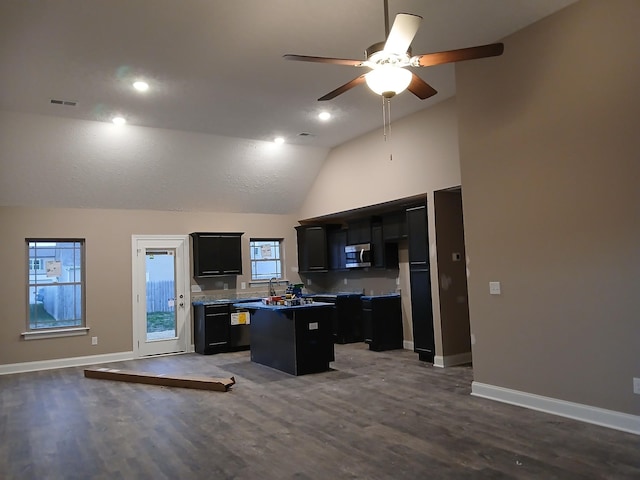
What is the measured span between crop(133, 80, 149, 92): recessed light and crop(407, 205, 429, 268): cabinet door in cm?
384

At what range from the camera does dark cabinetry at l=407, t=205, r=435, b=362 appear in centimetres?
657

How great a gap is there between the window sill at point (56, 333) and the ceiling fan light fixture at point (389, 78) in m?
6.55

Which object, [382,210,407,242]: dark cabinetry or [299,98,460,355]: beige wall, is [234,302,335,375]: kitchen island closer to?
[299,98,460,355]: beige wall

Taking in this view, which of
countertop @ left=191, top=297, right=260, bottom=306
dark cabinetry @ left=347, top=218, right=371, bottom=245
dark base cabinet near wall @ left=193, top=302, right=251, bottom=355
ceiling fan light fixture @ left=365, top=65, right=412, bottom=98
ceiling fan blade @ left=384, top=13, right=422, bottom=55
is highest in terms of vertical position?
ceiling fan blade @ left=384, top=13, right=422, bottom=55

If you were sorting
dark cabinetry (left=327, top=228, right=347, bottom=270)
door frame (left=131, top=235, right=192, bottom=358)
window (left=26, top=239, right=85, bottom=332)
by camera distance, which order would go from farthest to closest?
1. dark cabinetry (left=327, top=228, right=347, bottom=270)
2. door frame (left=131, top=235, right=192, bottom=358)
3. window (left=26, top=239, right=85, bottom=332)

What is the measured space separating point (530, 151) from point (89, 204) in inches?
260

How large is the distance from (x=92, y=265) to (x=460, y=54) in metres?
6.76

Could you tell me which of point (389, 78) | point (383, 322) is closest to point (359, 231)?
point (383, 322)

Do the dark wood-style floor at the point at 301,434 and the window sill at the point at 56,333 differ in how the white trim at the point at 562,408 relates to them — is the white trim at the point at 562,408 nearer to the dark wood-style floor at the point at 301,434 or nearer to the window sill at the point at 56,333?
the dark wood-style floor at the point at 301,434

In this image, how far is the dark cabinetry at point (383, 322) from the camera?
7.73 metres

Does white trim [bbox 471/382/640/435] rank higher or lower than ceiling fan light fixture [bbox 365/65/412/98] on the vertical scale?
lower

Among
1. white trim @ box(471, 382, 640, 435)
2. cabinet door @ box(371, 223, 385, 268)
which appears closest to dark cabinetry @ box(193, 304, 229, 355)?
cabinet door @ box(371, 223, 385, 268)

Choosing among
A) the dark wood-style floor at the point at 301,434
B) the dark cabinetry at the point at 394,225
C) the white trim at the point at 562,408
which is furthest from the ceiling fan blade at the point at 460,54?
the dark cabinetry at the point at 394,225

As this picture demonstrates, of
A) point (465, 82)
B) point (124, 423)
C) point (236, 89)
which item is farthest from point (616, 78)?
point (124, 423)
